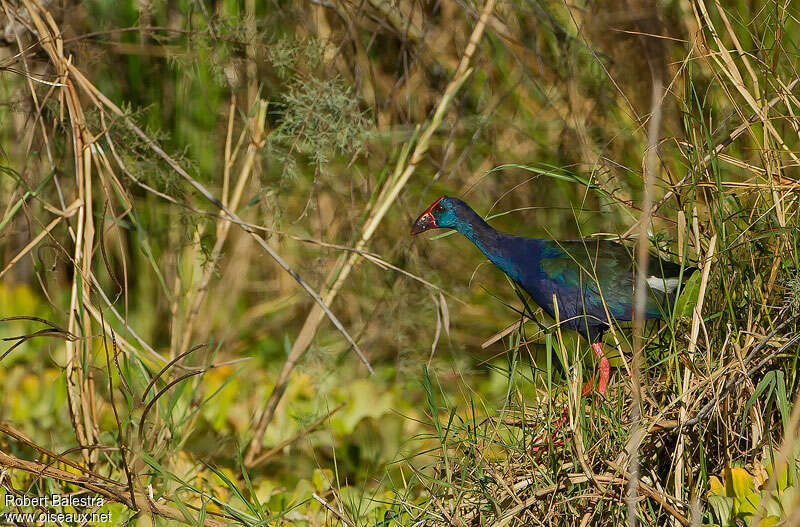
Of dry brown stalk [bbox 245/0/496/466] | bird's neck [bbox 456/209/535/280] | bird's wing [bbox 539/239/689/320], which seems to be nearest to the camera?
bird's wing [bbox 539/239/689/320]

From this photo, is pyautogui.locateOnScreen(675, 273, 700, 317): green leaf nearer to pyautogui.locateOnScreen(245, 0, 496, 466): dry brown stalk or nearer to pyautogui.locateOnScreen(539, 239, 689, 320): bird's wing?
pyautogui.locateOnScreen(539, 239, 689, 320): bird's wing

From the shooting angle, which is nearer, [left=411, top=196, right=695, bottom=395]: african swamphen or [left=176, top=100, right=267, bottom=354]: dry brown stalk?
[left=411, top=196, right=695, bottom=395]: african swamphen

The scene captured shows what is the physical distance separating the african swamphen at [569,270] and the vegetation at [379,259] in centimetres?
7

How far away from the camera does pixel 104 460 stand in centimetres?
216

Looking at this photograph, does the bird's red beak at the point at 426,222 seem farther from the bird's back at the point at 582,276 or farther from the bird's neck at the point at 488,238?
the bird's back at the point at 582,276

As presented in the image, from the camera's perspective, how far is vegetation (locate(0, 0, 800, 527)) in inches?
56.1

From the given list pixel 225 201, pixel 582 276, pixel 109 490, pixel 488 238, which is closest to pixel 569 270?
pixel 582 276

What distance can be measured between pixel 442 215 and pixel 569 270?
1.19ft

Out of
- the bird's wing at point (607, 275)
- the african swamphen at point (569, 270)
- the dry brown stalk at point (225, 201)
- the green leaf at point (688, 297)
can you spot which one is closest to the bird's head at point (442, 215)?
the african swamphen at point (569, 270)

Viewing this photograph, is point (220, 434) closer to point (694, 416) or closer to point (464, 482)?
point (464, 482)

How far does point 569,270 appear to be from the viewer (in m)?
1.96

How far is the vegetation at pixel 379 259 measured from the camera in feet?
4.67

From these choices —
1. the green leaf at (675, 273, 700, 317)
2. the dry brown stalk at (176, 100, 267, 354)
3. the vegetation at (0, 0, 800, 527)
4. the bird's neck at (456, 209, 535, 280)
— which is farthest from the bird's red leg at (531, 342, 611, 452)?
the dry brown stalk at (176, 100, 267, 354)

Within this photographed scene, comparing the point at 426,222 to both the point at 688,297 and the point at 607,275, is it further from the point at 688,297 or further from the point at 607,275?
the point at 688,297
